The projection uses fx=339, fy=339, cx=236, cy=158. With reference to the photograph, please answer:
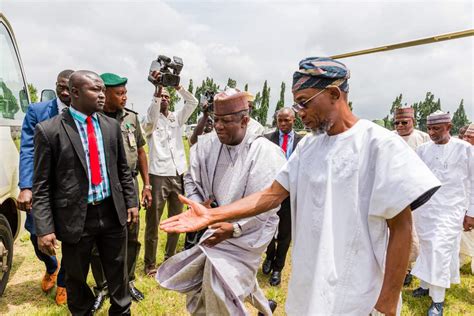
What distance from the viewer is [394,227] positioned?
1.47 m

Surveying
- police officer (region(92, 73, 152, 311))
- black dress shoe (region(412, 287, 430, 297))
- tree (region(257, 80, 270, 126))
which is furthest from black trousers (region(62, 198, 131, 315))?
tree (region(257, 80, 270, 126))

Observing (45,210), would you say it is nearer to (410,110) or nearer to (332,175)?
(332,175)

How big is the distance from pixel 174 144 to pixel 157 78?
3.31 feet

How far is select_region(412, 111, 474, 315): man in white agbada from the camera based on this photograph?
12.0ft

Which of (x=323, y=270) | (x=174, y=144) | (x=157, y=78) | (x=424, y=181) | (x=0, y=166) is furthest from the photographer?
(x=174, y=144)

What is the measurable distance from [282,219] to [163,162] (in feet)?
5.40

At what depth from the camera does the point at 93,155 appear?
2574 mm

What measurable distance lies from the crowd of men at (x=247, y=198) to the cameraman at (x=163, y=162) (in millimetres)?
17

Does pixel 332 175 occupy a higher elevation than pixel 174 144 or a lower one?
higher

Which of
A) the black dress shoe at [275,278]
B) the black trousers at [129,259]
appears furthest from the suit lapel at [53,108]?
the black dress shoe at [275,278]

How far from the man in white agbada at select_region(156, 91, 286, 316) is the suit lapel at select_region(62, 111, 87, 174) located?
79cm

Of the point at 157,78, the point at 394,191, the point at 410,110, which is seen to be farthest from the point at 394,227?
the point at 410,110

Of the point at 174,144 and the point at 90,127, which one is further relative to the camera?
the point at 174,144

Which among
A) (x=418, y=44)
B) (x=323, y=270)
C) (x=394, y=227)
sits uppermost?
(x=418, y=44)
